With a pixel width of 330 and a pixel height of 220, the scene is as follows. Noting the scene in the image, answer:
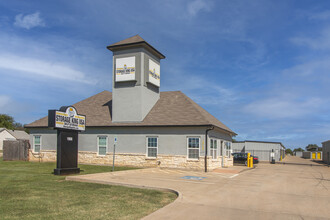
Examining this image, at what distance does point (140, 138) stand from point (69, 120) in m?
7.68

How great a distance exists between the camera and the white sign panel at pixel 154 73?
2597 cm

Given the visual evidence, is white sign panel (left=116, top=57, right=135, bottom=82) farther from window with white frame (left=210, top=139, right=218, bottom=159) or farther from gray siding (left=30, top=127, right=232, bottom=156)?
window with white frame (left=210, top=139, right=218, bottom=159)

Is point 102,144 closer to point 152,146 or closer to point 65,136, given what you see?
point 152,146

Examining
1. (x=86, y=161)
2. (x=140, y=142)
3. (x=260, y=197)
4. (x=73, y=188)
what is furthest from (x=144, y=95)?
(x=260, y=197)

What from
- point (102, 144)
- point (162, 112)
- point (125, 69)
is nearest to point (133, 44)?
point (125, 69)

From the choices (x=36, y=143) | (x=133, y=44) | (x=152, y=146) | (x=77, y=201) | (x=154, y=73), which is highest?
(x=133, y=44)

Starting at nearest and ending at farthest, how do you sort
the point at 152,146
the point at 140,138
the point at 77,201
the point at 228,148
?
the point at 77,201, the point at 152,146, the point at 140,138, the point at 228,148

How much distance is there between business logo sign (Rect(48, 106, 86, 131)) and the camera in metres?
17.0

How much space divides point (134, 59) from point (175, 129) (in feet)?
23.9

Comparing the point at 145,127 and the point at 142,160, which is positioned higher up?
the point at 145,127

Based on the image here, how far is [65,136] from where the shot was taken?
17.8 meters

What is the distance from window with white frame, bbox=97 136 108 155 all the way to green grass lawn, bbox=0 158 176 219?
13249mm

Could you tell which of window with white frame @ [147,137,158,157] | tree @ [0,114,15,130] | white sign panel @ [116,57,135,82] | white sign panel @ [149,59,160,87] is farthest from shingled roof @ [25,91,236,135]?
tree @ [0,114,15,130]

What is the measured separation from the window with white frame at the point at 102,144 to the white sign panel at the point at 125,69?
549cm
